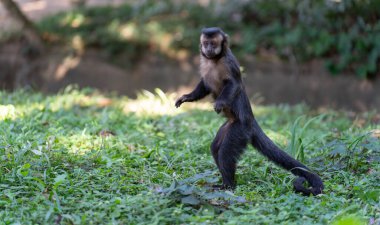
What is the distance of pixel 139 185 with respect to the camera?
4648 mm

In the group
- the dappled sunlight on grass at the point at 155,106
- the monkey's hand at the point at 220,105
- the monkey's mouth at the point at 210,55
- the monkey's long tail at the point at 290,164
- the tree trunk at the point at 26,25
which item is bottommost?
the monkey's long tail at the point at 290,164

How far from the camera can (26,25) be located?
12.5 meters

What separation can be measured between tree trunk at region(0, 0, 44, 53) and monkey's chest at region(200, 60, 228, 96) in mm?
7098

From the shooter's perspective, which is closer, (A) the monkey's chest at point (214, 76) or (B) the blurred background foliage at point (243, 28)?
(A) the monkey's chest at point (214, 76)

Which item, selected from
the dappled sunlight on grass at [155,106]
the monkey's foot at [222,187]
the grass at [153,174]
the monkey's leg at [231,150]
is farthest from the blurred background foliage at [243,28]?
the monkey's foot at [222,187]

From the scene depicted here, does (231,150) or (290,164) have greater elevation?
(231,150)

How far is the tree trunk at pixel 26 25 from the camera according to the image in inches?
455

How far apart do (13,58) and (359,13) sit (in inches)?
306

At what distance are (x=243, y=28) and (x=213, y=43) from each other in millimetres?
8119

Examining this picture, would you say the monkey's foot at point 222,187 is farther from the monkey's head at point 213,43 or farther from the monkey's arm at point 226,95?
the monkey's head at point 213,43

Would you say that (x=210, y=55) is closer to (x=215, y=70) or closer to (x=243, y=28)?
(x=215, y=70)

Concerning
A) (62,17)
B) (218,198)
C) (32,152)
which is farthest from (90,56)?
(218,198)

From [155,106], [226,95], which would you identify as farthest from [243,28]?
[226,95]

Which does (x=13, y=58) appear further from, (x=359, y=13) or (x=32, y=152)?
(x=32, y=152)
